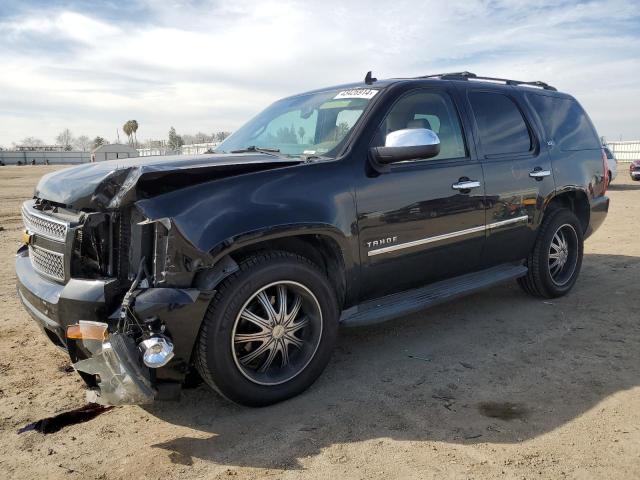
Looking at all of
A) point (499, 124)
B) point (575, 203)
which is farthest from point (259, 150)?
point (575, 203)

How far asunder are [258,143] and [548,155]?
107 inches

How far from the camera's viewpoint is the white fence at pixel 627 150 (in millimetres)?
41725

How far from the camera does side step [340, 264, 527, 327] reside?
3.50 metres

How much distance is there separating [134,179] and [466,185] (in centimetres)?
247

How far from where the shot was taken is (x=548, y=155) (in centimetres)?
488

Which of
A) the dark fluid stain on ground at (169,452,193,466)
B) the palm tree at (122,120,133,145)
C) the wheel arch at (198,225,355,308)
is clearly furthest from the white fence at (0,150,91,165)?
the dark fluid stain on ground at (169,452,193,466)

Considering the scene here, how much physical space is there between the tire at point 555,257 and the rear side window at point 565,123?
71cm

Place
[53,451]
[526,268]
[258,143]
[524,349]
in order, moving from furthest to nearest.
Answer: [526,268], [258,143], [524,349], [53,451]

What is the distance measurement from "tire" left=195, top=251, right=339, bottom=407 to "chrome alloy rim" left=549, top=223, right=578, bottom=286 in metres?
2.88

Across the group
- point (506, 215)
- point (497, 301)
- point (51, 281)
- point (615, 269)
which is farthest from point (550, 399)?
point (615, 269)

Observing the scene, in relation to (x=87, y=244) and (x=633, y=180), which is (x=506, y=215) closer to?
(x=87, y=244)

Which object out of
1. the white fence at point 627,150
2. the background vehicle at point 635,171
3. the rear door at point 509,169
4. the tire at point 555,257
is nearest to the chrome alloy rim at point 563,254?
the tire at point 555,257

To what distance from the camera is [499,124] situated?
4.55 meters

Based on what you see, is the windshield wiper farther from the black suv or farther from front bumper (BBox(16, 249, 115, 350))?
front bumper (BBox(16, 249, 115, 350))
